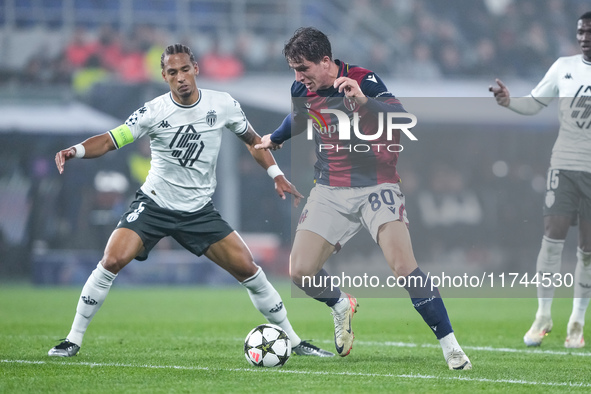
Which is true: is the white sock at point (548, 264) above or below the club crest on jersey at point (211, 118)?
below

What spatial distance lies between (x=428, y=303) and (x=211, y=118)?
241cm

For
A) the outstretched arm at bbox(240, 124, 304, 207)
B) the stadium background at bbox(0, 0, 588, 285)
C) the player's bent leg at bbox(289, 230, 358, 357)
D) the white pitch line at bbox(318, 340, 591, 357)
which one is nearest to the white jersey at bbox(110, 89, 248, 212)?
the outstretched arm at bbox(240, 124, 304, 207)

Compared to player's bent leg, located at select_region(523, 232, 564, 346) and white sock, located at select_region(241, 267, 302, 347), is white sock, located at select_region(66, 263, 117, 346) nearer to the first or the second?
white sock, located at select_region(241, 267, 302, 347)

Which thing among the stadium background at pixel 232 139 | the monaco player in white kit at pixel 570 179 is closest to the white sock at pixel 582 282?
the monaco player in white kit at pixel 570 179

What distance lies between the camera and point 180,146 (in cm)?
708

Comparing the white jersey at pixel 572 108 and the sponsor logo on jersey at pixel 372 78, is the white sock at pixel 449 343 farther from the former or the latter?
the white jersey at pixel 572 108

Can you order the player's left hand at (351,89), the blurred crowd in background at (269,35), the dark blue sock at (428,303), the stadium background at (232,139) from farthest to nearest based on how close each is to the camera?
the blurred crowd in background at (269,35) < the stadium background at (232,139) < the dark blue sock at (428,303) < the player's left hand at (351,89)

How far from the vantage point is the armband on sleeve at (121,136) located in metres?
6.86

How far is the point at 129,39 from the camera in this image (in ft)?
66.8

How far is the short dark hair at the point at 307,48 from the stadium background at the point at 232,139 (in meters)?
9.41

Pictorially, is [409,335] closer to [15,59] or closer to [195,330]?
[195,330]

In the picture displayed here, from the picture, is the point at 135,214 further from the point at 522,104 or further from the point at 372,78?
the point at 522,104

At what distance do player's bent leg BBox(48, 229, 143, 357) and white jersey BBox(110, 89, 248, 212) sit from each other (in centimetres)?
42

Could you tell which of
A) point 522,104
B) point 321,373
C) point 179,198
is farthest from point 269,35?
point 321,373
